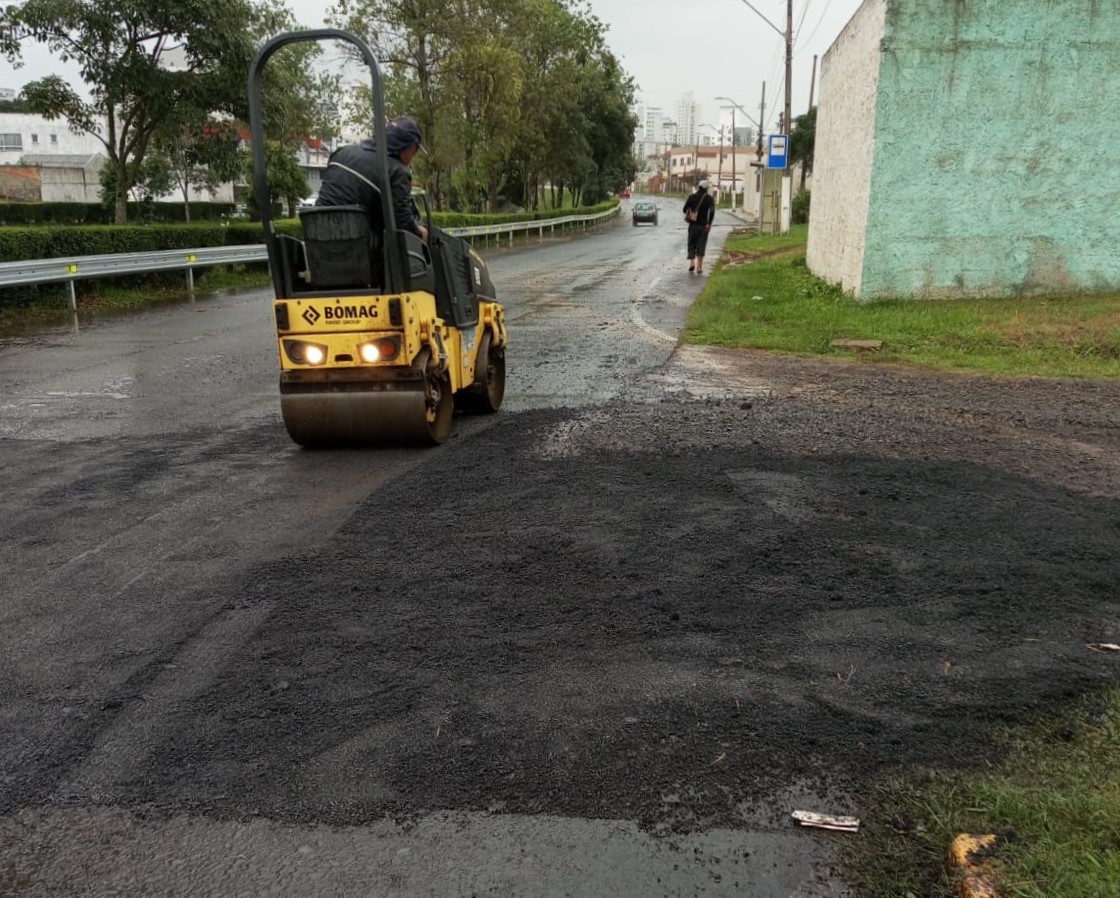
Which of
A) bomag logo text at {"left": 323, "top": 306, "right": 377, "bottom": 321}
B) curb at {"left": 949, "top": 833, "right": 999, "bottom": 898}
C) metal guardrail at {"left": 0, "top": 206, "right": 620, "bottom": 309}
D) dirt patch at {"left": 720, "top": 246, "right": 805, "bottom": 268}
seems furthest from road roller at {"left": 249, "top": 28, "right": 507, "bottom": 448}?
dirt patch at {"left": 720, "top": 246, "right": 805, "bottom": 268}

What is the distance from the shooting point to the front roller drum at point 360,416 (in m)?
6.17

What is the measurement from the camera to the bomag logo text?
5.96 metres

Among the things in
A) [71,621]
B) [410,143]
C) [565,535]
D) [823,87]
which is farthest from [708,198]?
[71,621]

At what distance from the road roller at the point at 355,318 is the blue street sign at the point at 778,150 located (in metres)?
25.7

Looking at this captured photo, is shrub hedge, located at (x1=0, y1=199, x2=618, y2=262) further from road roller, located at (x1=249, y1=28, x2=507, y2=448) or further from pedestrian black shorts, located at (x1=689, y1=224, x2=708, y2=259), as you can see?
road roller, located at (x1=249, y1=28, x2=507, y2=448)

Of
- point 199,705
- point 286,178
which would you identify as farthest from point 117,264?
point 286,178

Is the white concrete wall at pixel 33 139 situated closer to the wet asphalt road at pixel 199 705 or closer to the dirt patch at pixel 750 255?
the dirt patch at pixel 750 255

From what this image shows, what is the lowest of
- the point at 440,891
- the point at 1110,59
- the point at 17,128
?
the point at 440,891

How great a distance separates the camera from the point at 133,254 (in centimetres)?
1603

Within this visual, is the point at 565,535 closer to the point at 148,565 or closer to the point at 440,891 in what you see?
the point at 148,565

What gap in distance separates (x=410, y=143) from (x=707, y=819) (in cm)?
491

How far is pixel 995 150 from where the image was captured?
1262 centimetres

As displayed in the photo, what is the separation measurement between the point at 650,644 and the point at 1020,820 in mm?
1429

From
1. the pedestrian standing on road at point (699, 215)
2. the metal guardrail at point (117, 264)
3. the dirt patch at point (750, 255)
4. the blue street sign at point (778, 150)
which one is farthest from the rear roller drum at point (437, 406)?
the blue street sign at point (778, 150)
